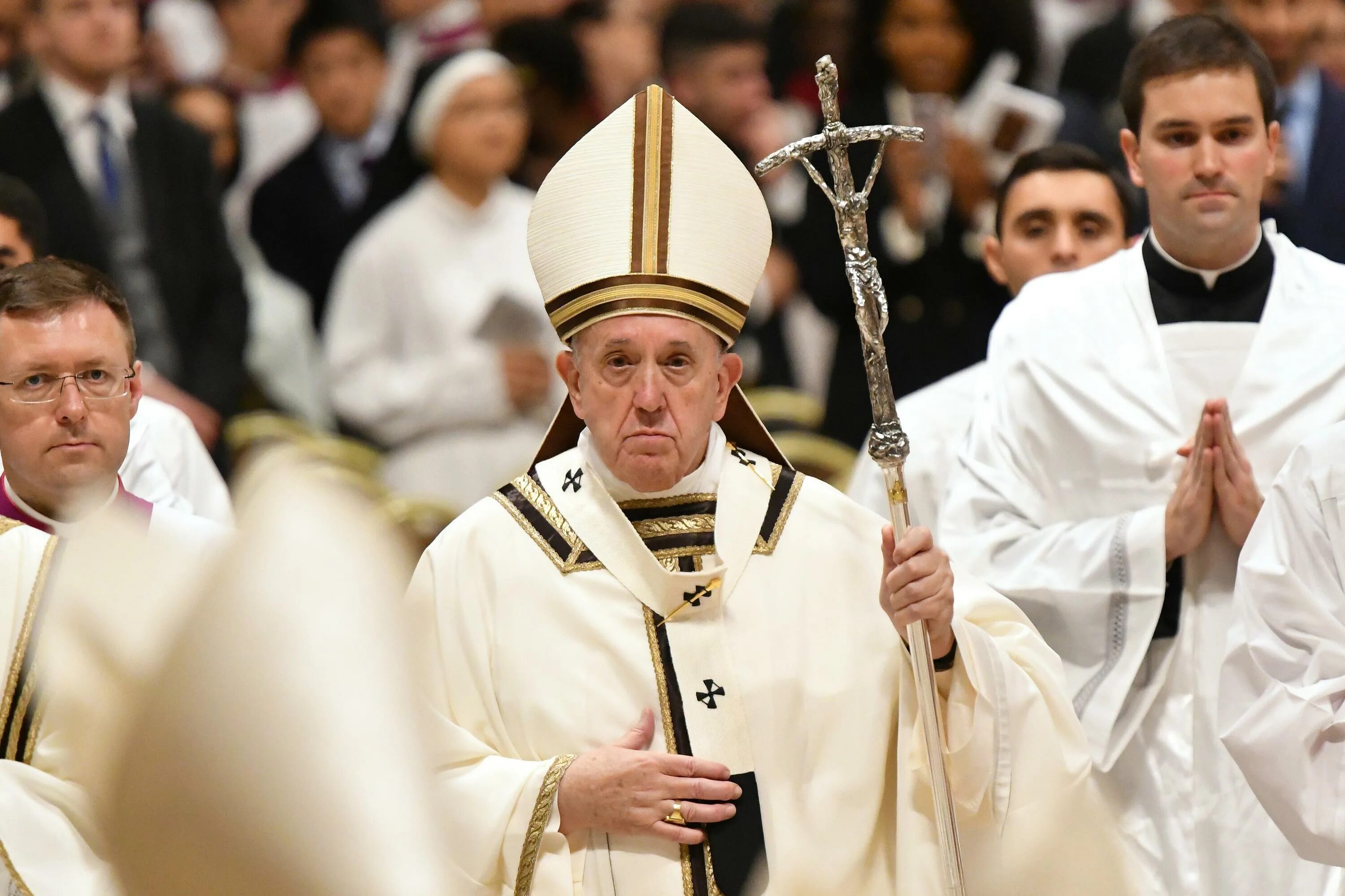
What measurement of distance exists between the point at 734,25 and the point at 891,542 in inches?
200

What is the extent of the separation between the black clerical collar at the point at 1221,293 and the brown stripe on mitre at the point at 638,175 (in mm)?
1652

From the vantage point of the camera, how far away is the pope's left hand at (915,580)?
131 inches

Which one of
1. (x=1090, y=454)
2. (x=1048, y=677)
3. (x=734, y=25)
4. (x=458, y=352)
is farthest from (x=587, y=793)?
(x=734, y=25)

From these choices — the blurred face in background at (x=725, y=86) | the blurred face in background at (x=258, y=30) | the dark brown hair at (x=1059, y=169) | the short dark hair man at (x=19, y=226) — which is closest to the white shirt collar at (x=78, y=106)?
the short dark hair man at (x=19, y=226)

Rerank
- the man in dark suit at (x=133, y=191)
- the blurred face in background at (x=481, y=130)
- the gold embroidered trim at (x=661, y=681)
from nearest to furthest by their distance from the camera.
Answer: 1. the gold embroidered trim at (x=661, y=681)
2. the man in dark suit at (x=133, y=191)
3. the blurred face in background at (x=481, y=130)

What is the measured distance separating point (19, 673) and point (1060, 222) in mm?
3465

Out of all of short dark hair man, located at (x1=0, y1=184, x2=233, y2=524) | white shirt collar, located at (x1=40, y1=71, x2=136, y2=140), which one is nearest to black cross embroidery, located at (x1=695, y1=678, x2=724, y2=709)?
short dark hair man, located at (x1=0, y1=184, x2=233, y2=524)

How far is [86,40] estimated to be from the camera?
274 inches

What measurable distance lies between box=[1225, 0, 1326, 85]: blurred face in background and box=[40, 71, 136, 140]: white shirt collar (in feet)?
14.4

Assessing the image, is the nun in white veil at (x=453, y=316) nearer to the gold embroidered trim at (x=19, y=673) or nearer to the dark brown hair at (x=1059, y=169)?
the dark brown hair at (x=1059, y=169)

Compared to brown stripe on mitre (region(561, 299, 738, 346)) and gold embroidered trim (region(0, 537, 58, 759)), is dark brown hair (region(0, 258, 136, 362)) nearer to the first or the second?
gold embroidered trim (region(0, 537, 58, 759))

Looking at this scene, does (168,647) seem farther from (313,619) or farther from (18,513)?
(18,513)

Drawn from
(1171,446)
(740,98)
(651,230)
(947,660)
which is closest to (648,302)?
(651,230)

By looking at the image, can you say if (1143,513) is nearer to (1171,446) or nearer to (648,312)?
(1171,446)
